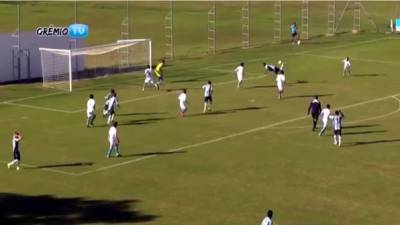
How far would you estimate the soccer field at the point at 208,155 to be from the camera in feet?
105

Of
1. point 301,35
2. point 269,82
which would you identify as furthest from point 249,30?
point 269,82

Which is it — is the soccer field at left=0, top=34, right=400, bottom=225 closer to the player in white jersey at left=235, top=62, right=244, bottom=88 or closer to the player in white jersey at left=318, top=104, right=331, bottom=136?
the player in white jersey at left=318, top=104, right=331, bottom=136

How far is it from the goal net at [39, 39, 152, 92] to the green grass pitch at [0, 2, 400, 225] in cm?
160

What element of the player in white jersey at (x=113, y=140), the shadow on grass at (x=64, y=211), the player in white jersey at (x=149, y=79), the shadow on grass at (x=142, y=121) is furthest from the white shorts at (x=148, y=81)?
the shadow on grass at (x=64, y=211)

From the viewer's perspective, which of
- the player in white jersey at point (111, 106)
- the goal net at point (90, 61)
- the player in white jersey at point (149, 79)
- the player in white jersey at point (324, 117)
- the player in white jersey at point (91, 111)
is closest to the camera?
the player in white jersey at point (324, 117)

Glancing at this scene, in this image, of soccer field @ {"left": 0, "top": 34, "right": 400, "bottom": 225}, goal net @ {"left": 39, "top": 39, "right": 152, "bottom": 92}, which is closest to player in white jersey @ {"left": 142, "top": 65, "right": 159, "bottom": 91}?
soccer field @ {"left": 0, "top": 34, "right": 400, "bottom": 225}

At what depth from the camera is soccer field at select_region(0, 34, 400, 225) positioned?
31.9 meters

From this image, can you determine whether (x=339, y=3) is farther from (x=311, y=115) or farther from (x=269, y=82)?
(x=311, y=115)

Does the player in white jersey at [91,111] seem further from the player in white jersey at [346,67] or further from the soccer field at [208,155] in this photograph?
the player in white jersey at [346,67]

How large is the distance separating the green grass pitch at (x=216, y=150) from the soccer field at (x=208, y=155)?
6 cm

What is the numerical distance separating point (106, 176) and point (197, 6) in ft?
233

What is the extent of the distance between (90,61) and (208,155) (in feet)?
111

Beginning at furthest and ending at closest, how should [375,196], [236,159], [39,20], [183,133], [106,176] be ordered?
1. [39,20]
2. [183,133]
3. [236,159]
4. [106,176]
5. [375,196]

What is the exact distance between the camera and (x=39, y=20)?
95062 millimetres
